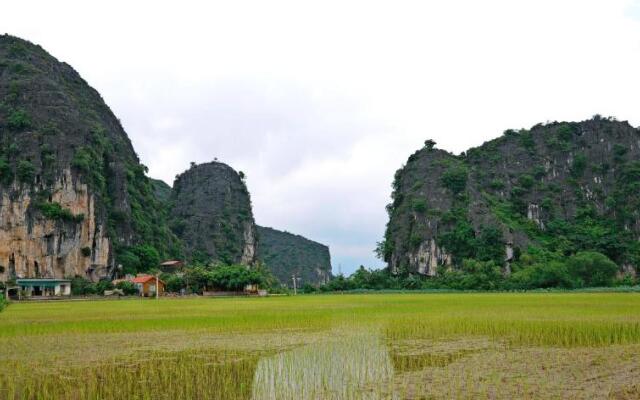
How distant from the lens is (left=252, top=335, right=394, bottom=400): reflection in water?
5.88 m

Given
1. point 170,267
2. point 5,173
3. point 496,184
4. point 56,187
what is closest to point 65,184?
point 56,187

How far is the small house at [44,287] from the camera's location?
128 feet

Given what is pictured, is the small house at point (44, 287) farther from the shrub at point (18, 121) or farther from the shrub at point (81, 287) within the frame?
the shrub at point (18, 121)

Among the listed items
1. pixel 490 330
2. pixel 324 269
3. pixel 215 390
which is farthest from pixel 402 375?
pixel 324 269

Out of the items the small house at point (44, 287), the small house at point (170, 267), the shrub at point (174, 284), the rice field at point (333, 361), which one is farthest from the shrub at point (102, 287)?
the rice field at point (333, 361)

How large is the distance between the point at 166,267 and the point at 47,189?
12.9 metres

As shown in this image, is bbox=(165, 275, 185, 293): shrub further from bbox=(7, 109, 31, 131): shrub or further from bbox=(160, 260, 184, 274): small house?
bbox=(7, 109, 31, 131): shrub

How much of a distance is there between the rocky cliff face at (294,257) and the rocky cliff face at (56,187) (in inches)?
1868

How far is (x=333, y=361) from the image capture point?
7738 millimetres

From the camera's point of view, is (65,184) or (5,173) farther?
(65,184)

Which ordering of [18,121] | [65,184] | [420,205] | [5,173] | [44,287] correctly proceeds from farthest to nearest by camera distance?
1. [420,205]
2. [18,121]
3. [65,184]
4. [5,173]
5. [44,287]

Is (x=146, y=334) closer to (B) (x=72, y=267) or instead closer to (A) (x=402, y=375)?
(A) (x=402, y=375)

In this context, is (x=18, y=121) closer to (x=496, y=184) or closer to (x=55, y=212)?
(x=55, y=212)

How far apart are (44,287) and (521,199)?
4852 centimetres
